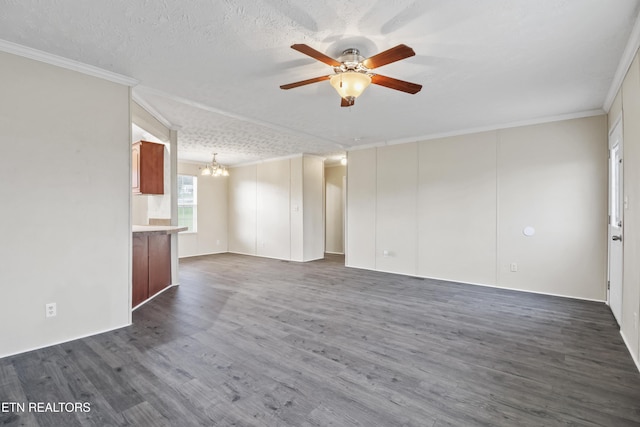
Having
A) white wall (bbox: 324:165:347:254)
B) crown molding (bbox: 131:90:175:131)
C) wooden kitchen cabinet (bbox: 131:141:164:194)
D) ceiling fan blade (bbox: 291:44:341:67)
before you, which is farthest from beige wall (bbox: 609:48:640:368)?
white wall (bbox: 324:165:347:254)

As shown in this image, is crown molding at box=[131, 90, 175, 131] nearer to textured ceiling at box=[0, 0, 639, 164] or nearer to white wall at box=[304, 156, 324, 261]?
textured ceiling at box=[0, 0, 639, 164]

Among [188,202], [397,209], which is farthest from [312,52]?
[188,202]

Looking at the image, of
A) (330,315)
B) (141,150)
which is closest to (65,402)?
(330,315)

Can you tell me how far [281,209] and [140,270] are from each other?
4052mm

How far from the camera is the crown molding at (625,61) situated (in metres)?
2.27

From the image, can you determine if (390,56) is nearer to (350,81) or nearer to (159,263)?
(350,81)

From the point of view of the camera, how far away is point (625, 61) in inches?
105

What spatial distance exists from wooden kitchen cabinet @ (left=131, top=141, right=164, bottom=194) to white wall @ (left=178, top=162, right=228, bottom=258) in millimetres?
3183

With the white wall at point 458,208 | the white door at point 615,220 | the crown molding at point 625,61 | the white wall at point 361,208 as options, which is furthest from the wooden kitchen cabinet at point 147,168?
the white door at point 615,220

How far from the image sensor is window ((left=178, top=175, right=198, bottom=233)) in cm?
805

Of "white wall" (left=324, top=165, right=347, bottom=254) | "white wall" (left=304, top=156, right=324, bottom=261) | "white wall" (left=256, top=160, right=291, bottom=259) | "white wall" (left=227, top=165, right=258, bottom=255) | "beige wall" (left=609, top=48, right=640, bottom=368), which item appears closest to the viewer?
"beige wall" (left=609, top=48, right=640, bottom=368)

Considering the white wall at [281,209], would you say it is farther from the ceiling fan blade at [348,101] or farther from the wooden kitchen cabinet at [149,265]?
the ceiling fan blade at [348,101]

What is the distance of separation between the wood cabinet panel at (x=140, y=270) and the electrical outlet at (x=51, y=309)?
0.98 m

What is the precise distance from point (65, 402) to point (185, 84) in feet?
9.47
